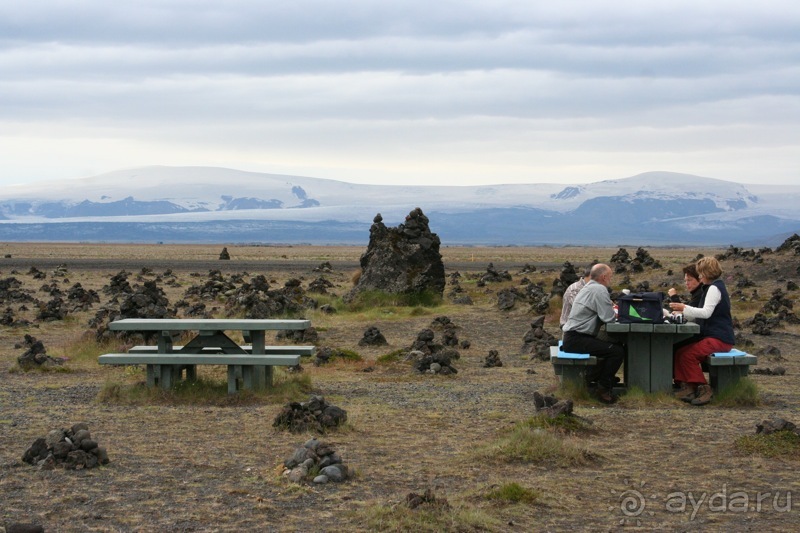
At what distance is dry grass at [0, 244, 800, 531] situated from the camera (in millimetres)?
7844

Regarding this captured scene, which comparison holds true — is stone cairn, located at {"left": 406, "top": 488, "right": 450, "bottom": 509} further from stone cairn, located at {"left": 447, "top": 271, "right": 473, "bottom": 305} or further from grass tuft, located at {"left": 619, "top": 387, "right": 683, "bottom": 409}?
stone cairn, located at {"left": 447, "top": 271, "right": 473, "bottom": 305}

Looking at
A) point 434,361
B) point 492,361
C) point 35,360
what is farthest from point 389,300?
point 35,360

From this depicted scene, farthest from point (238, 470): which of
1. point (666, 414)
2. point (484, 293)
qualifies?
point (484, 293)

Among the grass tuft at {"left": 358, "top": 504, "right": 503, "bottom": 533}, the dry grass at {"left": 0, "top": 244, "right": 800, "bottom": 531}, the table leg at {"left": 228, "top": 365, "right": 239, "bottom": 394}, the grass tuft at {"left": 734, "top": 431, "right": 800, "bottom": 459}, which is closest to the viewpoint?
the grass tuft at {"left": 358, "top": 504, "right": 503, "bottom": 533}

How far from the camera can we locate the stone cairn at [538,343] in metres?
19.2

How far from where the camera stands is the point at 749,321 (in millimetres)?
25438

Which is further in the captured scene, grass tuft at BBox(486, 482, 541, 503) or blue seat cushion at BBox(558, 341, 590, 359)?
blue seat cushion at BBox(558, 341, 590, 359)

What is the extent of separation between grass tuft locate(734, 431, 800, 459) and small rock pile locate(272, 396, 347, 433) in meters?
4.00

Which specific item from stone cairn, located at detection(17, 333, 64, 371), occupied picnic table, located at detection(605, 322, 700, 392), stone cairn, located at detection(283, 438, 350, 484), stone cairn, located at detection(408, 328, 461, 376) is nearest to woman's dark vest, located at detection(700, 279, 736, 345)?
occupied picnic table, located at detection(605, 322, 700, 392)

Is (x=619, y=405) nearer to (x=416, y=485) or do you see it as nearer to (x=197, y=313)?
(x=416, y=485)

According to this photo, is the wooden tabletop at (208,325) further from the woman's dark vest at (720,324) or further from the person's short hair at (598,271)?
the woman's dark vest at (720,324)

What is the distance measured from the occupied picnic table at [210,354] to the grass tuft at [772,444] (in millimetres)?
5652

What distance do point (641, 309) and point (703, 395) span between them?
1271mm

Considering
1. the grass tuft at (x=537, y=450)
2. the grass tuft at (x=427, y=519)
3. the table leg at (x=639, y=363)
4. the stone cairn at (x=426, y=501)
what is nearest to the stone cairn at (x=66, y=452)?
the grass tuft at (x=427, y=519)
